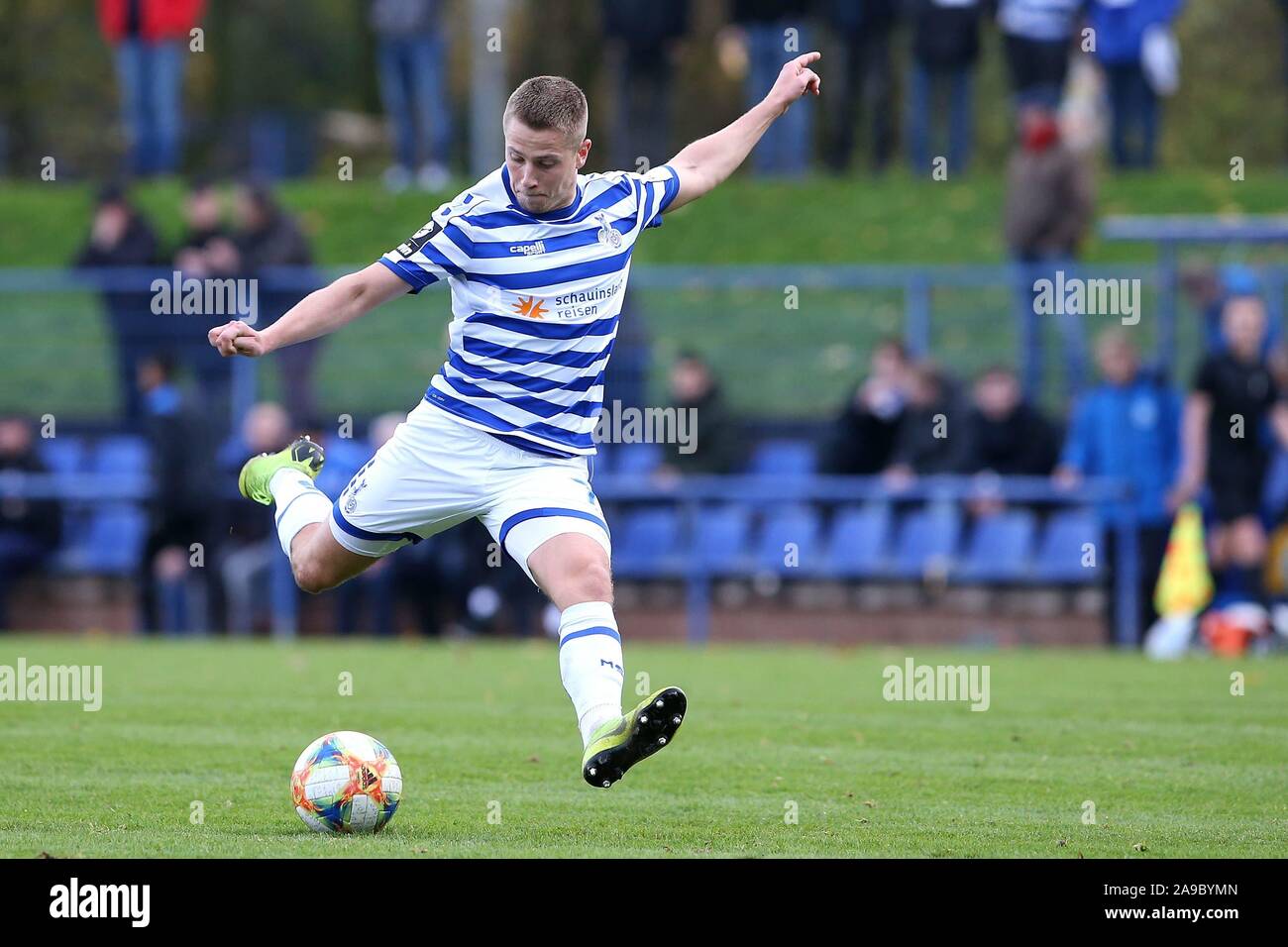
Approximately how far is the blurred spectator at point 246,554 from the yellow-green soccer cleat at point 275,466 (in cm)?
851

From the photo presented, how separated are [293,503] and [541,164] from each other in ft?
7.03

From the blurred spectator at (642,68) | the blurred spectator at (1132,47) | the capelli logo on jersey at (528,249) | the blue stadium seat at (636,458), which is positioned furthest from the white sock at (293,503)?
the blurred spectator at (1132,47)

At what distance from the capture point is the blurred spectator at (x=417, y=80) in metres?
21.8

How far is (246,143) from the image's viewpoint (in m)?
26.5

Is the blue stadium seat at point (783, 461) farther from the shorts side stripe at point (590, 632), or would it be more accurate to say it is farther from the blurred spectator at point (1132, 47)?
the shorts side stripe at point (590, 632)

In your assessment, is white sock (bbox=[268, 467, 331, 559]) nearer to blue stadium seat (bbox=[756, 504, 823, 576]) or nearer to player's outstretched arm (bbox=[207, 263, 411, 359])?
player's outstretched arm (bbox=[207, 263, 411, 359])

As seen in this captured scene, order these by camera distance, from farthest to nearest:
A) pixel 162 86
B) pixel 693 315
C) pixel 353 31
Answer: pixel 353 31 < pixel 162 86 < pixel 693 315

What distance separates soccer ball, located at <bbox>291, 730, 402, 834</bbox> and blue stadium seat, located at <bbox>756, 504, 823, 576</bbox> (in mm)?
9917

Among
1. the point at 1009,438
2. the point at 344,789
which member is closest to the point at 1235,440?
the point at 1009,438

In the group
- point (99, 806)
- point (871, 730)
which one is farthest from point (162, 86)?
point (99, 806)

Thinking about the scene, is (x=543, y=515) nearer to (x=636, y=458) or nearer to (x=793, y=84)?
(x=793, y=84)

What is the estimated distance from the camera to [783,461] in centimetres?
1831
